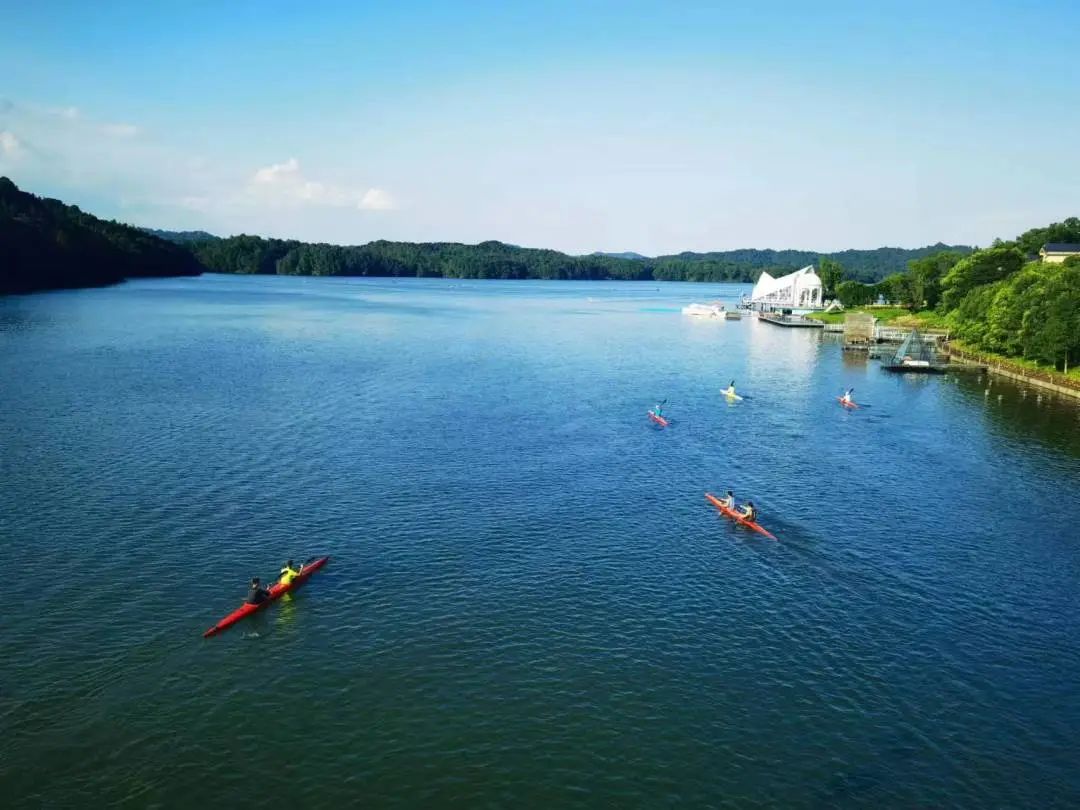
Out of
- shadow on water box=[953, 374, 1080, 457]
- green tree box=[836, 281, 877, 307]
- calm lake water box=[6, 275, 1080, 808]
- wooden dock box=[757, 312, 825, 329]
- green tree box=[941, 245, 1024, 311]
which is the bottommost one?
calm lake water box=[6, 275, 1080, 808]

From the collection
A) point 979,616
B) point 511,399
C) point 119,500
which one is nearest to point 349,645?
point 119,500

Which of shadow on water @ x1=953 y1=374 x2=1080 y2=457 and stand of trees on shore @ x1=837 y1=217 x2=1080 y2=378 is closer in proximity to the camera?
shadow on water @ x1=953 y1=374 x2=1080 y2=457

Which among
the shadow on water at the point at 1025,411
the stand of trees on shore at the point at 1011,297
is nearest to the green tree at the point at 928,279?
the stand of trees on shore at the point at 1011,297

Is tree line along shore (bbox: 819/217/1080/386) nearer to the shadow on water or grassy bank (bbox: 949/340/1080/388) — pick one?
grassy bank (bbox: 949/340/1080/388)

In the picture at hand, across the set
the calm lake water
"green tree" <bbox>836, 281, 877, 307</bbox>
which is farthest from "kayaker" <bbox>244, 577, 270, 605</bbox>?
"green tree" <bbox>836, 281, 877, 307</bbox>

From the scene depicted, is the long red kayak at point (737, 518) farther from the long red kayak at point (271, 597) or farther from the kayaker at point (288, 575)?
the kayaker at point (288, 575)

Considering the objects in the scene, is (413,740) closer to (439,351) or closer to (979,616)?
(979,616)

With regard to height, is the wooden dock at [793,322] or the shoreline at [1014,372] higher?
the wooden dock at [793,322]
